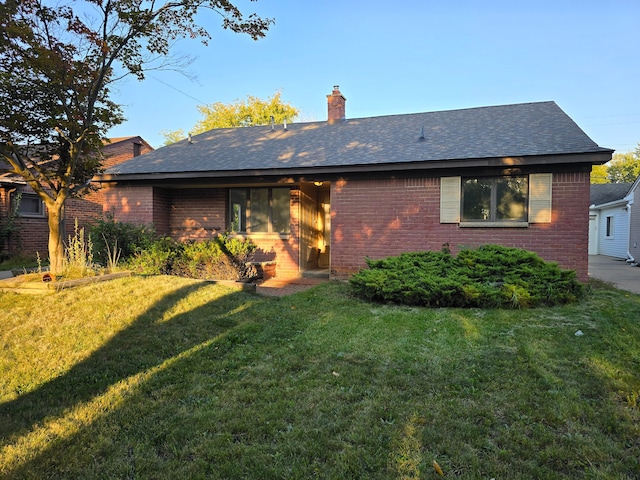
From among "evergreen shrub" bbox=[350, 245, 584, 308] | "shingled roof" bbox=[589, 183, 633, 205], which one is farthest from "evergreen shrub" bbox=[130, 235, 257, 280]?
"shingled roof" bbox=[589, 183, 633, 205]

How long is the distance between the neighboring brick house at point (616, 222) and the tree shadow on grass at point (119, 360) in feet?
60.6

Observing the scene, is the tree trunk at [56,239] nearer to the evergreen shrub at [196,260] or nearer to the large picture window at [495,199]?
the evergreen shrub at [196,260]

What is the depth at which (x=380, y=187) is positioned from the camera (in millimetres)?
9414

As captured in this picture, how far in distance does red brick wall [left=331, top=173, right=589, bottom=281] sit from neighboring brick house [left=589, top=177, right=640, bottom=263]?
1127 cm

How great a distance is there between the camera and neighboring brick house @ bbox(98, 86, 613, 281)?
834 centimetres

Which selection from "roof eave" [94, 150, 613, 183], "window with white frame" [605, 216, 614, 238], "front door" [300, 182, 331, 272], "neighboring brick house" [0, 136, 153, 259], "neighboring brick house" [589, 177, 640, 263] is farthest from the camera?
"window with white frame" [605, 216, 614, 238]

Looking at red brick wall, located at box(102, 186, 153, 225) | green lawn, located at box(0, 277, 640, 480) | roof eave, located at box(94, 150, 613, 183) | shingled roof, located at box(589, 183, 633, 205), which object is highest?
→ shingled roof, located at box(589, 183, 633, 205)

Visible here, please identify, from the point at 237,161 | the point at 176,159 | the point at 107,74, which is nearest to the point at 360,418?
the point at 107,74

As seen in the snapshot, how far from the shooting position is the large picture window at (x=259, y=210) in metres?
11.4

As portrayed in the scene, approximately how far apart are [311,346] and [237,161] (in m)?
7.40

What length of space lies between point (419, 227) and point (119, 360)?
698cm

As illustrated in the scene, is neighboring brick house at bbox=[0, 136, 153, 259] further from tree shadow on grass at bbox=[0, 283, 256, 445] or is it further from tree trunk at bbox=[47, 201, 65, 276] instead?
tree shadow on grass at bbox=[0, 283, 256, 445]

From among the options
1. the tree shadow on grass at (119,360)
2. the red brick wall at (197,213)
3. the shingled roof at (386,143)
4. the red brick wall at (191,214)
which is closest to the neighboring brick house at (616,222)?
the shingled roof at (386,143)

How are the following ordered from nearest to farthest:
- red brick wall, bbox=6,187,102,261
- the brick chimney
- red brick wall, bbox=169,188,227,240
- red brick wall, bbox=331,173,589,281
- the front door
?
1. red brick wall, bbox=331,173,589,281
2. the front door
3. red brick wall, bbox=169,188,227,240
4. the brick chimney
5. red brick wall, bbox=6,187,102,261
